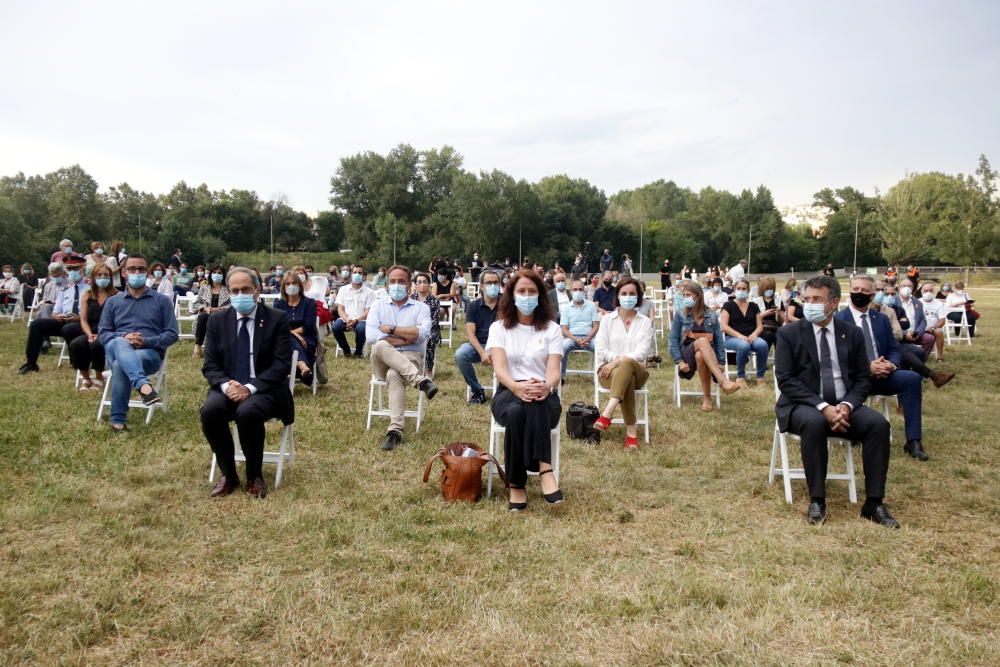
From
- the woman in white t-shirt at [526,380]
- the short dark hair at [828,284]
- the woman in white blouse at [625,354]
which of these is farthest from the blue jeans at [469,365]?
the short dark hair at [828,284]

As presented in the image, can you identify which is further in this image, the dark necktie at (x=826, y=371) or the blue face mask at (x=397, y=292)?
the blue face mask at (x=397, y=292)

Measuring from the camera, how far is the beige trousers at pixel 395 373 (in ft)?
20.7

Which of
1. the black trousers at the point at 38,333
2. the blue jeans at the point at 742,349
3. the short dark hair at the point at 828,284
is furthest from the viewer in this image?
the black trousers at the point at 38,333

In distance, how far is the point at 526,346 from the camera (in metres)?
5.16

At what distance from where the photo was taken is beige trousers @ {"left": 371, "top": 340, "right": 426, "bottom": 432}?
632 centimetres

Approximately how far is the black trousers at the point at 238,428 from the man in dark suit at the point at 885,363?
15.7 feet

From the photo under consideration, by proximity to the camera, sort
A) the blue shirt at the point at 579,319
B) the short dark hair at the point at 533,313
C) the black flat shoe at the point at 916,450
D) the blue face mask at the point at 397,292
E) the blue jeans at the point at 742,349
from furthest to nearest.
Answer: the blue shirt at the point at 579,319 → the blue jeans at the point at 742,349 → the blue face mask at the point at 397,292 → the black flat shoe at the point at 916,450 → the short dark hair at the point at 533,313

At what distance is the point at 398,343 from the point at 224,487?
2319 millimetres

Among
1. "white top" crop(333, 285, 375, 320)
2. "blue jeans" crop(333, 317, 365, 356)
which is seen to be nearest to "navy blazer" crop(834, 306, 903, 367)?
"blue jeans" crop(333, 317, 365, 356)

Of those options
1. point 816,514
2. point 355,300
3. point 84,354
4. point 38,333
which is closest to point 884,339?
point 816,514

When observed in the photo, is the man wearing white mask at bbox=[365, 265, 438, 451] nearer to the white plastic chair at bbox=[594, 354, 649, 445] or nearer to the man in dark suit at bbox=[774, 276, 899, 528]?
the white plastic chair at bbox=[594, 354, 649, 445]

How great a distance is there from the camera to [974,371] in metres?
10.7

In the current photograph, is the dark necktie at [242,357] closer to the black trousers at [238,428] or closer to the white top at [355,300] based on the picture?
the black trousers at [238,428]

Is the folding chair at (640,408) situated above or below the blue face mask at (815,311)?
below
